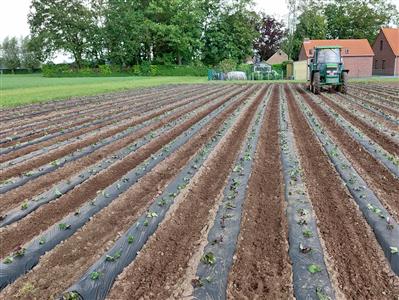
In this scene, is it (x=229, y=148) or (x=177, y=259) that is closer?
(x=177, y=259)

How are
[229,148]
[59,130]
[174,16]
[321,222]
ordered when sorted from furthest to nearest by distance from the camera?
[174,16]
[59,130]
[229,148]
[321,222]

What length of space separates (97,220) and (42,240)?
0.61m

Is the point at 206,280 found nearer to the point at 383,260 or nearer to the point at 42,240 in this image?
the point at 383,260

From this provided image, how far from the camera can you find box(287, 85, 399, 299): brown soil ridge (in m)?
2.72

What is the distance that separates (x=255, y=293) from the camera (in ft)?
8.66

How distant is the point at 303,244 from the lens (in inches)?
128

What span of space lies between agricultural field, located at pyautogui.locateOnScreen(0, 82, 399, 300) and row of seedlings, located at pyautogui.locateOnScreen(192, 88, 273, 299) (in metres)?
0.01

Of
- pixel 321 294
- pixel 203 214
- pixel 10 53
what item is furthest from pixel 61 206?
pixel 10 53

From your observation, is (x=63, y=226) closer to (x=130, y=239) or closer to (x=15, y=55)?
(x=130, y=239)

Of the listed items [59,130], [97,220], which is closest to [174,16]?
[59,130]

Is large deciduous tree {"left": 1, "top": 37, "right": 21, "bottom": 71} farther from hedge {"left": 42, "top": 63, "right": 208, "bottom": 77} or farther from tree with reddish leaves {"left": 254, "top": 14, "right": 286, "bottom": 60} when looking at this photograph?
tree with reddish leaves {"left": 254, "top": 14, "right": 286, "bottom": 60}

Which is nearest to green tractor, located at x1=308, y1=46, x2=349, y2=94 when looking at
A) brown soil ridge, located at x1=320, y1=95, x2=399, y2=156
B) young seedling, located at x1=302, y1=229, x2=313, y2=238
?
brown soil ridge, located at x1=320, y1=95, x2=399, y2=156

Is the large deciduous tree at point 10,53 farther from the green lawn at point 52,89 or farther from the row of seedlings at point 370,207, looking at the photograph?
the row of seedlings at point 370,207

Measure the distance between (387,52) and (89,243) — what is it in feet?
163
